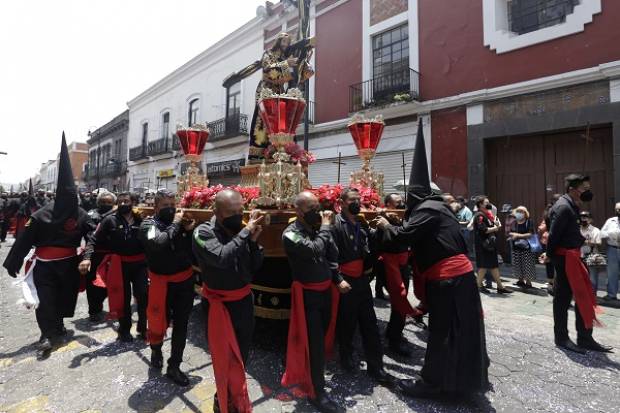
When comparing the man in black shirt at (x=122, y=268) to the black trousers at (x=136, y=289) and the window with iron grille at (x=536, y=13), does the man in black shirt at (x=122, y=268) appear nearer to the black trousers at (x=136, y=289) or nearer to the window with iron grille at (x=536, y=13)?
the black trousers at (x=136, y=289)

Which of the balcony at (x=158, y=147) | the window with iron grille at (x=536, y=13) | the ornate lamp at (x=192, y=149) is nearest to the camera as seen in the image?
the ornate lamp at (x=192, y=149)

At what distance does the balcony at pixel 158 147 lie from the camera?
69.7 ft

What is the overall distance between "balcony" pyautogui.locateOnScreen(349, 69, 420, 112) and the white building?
5624 mm

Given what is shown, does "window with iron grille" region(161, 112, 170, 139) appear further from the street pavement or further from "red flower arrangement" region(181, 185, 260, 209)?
the street pavement

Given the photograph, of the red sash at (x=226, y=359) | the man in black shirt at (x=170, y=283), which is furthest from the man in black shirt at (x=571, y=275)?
the man in black shirt at (x=170, y=283)

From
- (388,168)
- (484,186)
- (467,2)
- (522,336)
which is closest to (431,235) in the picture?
(522,336)

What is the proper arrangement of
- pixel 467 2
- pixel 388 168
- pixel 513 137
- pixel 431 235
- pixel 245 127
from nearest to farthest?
pixel 431 235, pixel 513 137, pixel 467 2, pixel 388 168, pixel 245 127

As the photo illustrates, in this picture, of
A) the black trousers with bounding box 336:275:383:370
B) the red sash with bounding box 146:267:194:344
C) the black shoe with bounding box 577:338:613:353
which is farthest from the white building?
the black shoe with bounding box 577:338:613:353

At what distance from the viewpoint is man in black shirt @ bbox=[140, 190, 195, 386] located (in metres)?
3.15

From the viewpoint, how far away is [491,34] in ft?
29.8

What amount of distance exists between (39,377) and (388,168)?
31.9 feet

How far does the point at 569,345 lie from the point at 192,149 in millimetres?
6128

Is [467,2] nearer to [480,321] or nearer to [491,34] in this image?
[491,34]

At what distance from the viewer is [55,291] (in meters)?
4.07
